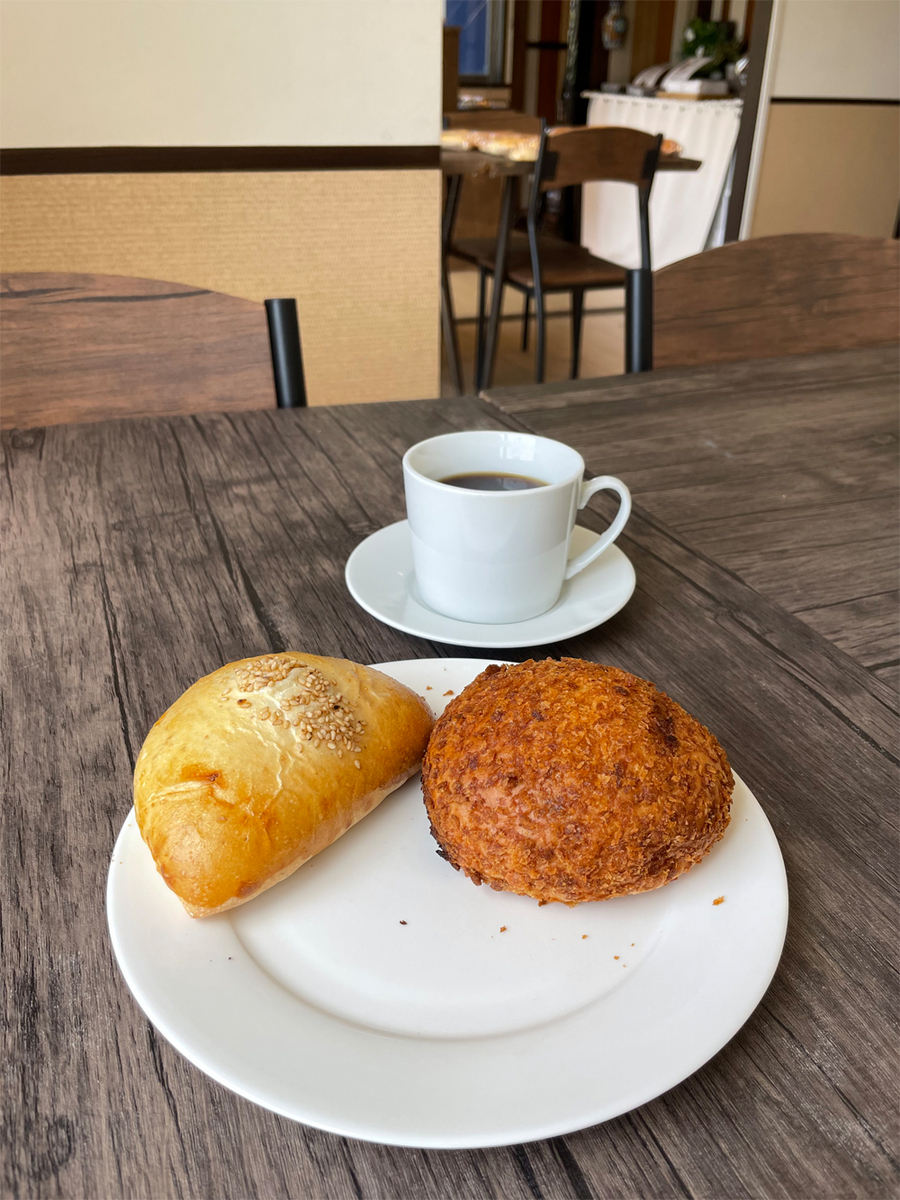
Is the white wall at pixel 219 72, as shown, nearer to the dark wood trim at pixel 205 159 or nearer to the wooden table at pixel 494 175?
the dark wood trim at pixel 205 159

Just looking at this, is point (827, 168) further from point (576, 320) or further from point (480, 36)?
point (480, 36)

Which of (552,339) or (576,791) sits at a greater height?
(576,791)

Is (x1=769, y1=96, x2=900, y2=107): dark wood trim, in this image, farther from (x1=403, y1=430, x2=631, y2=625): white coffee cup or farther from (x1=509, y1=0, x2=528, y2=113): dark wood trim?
(x1=403, y1=430, x2=631, y2=625): white coffee cup

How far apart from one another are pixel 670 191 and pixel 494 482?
4.37 meters

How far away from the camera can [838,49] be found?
318 cm

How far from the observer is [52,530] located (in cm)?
71

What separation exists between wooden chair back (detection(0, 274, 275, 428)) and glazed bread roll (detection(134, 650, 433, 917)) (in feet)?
2.16

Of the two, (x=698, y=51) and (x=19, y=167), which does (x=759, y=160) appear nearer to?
(x=698, y=51)

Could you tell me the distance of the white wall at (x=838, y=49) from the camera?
3090 mm

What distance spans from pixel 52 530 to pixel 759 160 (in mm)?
3394

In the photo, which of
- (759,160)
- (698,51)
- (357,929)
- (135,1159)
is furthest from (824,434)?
(698,51)

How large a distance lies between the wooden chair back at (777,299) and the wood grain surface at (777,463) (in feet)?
0.24

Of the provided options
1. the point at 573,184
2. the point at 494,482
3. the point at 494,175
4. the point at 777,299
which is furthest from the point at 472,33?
the point at 494,482

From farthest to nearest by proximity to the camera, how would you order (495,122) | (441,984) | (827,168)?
1. (495,122)
2. (827,168)
3. (441,984)
